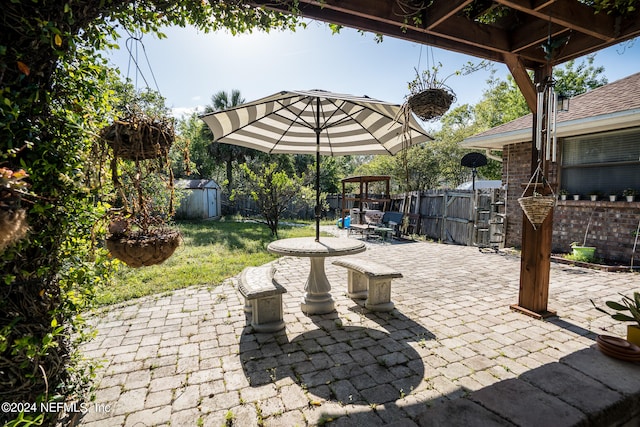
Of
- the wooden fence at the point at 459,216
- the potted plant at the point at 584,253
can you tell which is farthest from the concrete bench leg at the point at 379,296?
the potted plant at the point at 584,253

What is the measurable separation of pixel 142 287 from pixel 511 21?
19.1 feet

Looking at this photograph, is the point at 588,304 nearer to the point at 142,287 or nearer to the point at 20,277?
the point at 20,277

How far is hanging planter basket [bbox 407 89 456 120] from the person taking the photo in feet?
9.21

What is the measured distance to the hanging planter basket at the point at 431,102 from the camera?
2.81 m

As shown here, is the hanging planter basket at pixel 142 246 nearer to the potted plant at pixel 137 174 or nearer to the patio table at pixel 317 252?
the potted plant at pixel 137 174

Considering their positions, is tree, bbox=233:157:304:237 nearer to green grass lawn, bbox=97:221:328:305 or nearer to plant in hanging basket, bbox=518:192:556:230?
green grass lawn, bbox=97:221:328:305

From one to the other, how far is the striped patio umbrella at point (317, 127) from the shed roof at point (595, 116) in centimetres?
382

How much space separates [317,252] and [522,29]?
314 cm

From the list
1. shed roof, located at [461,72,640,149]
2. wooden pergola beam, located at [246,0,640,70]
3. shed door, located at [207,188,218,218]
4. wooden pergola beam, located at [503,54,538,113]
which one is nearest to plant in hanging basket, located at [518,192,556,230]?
wooden pergola beam, located at [503,54,538,113]

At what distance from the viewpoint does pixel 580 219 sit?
645cm

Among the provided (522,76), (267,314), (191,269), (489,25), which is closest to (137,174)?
(267,314)

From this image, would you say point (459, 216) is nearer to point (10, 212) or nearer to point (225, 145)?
point (10, 212)

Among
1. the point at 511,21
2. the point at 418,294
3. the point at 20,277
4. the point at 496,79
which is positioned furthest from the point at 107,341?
the point at 496,79

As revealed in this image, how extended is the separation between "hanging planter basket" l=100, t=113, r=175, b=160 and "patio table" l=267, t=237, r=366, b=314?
168cm
